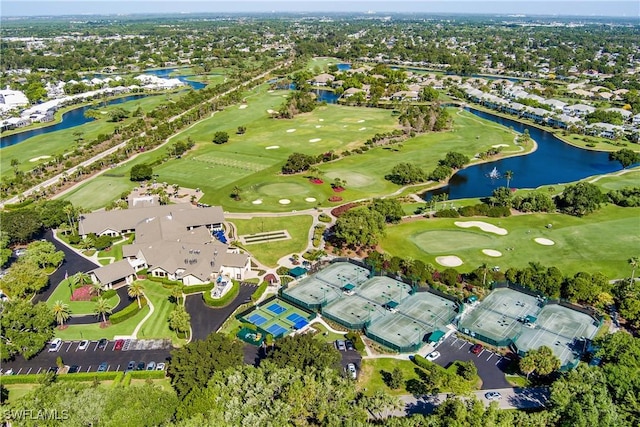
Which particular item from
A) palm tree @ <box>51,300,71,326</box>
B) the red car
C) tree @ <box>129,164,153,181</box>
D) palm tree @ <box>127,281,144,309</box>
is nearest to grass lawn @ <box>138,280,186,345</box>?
palm tree @ <box>127,281,144,309</box>

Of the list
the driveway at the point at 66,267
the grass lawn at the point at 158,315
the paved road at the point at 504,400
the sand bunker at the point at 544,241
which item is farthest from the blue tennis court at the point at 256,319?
the sand bunker at the point at 544,241

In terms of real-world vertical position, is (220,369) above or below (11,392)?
above

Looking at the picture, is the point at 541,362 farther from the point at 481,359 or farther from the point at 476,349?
the point at 476,349

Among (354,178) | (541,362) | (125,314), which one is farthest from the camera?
(354,178)

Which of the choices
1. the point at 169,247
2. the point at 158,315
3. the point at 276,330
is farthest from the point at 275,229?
the point at 276,330

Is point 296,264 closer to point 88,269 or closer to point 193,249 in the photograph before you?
point 193,249

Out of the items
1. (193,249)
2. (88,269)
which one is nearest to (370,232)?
(193,249)
